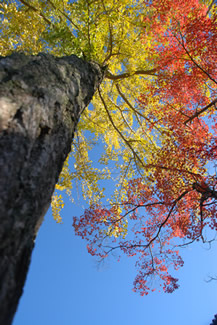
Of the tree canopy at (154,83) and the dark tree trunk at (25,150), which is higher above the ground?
the tree canopy at (154,83)

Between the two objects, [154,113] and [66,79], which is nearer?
[66,79]

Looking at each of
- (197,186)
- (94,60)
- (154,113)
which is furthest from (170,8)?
(197,186)

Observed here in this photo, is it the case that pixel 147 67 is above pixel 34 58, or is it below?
above

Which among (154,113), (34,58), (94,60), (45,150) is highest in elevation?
(154,113)

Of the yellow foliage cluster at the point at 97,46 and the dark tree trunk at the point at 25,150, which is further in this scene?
the yellow foliage cluster at the point at 97,46

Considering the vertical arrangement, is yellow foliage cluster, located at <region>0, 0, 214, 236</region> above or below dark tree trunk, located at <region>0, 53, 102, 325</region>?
above

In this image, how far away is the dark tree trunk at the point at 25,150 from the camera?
2.56 ft

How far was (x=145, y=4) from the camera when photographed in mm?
4781

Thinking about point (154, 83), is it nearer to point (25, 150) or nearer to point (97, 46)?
point (97, 46)

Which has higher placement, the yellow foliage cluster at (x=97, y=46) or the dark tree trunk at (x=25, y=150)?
the yellow foliage cluster at (x=97, y=46)

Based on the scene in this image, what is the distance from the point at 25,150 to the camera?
3.34 ft

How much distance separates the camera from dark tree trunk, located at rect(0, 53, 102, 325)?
30.7 inches

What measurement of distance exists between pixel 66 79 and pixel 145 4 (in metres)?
4.37

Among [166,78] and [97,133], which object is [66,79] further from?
[97,133]
